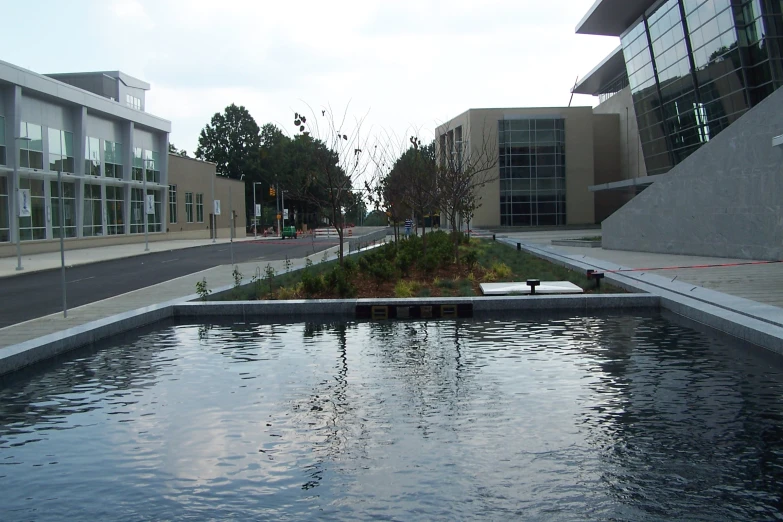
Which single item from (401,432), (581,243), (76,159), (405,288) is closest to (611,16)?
(581,243)

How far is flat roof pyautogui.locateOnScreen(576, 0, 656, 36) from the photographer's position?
54.3 meters

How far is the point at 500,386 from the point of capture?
9.75 m

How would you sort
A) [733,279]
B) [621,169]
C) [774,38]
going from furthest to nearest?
[621,169] < [774,38] < [733,279]

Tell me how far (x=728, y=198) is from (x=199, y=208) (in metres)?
61.3

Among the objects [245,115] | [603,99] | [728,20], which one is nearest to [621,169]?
[603,99]

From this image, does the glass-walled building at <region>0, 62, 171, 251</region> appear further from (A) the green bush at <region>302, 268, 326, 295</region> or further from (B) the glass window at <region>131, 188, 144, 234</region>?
(A) the green bush at <region>302, 268, 326, 295</region>

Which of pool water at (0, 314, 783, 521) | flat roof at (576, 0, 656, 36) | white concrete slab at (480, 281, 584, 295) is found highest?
flat roof at (576, 0, 656, 36)

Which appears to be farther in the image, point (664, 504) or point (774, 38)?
point (774, 38)

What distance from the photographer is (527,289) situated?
1844 cm

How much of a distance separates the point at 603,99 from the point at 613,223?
62.1m

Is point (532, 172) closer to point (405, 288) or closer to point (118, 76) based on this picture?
point (118, 76)

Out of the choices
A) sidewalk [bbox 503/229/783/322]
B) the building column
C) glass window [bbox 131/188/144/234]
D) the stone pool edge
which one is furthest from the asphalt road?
glass window [bbox 131/188/144/234]

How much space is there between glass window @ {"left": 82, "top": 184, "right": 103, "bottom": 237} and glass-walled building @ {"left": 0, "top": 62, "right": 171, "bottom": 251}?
7 centimetres

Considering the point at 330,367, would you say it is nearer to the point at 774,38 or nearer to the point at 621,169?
the point at 774,38
